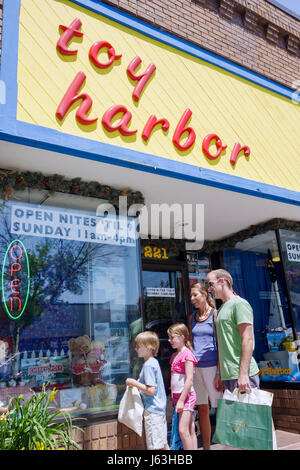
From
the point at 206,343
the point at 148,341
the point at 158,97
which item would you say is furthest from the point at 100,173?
the point at 206,343

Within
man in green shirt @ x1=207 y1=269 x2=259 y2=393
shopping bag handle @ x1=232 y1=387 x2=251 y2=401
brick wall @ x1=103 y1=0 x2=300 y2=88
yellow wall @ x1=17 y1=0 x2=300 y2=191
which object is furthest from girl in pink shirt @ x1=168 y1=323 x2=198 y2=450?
brick wall @ x1=103 y1=0 x2=300 y2=88

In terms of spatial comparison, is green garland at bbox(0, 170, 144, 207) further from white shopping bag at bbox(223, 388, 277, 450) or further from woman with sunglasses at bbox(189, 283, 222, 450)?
white shopping bag at bbox(223, 388, 277, 450)

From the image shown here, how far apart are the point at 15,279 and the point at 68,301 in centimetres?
64

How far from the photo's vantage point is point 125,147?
13.6 feet

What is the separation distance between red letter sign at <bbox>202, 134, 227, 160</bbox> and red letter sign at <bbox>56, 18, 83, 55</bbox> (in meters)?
1.86

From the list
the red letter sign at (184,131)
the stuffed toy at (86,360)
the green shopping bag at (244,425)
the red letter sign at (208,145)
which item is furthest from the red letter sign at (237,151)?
the green shopping bag at (244,425)

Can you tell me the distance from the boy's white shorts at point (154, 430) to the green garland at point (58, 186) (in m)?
2.35

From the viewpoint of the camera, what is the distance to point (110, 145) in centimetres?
402

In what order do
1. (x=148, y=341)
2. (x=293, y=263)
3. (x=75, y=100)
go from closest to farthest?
1. (x=75, y=100)
2. (x=148, y=341)
3. (x=293, y=263)

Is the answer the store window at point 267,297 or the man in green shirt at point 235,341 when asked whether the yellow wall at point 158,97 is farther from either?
the man in green shirt at point 235,341

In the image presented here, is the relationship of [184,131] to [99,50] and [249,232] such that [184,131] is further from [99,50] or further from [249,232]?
[249,232]

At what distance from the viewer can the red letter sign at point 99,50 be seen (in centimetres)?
409

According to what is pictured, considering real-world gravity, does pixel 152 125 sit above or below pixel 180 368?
above
